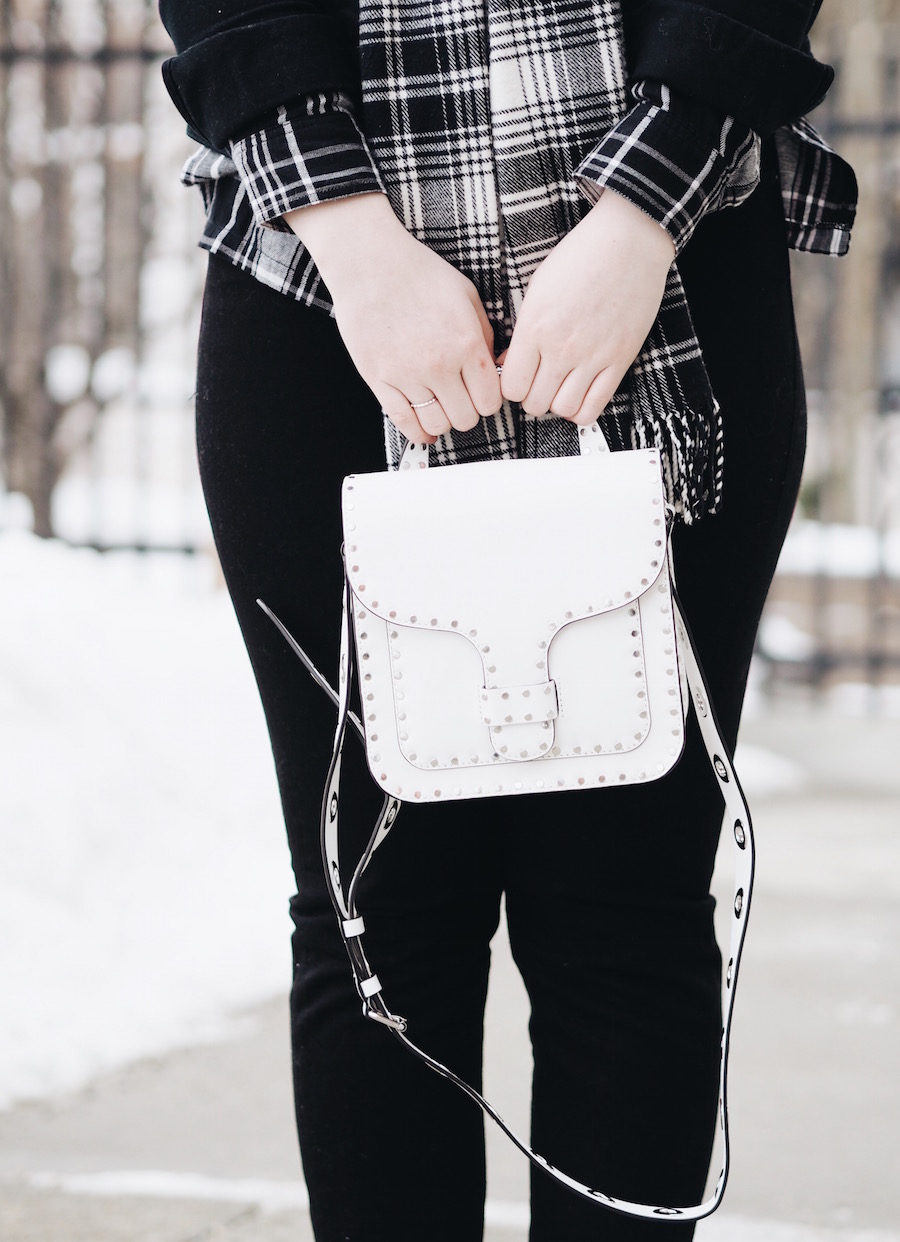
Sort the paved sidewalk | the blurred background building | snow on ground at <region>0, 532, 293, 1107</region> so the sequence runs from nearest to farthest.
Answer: the paved sidewalk → snow on ground at <region>0, 532, 293, 1107</region> → the blurred background building

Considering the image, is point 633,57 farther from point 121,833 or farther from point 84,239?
point 84,239

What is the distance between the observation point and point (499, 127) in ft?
2.76

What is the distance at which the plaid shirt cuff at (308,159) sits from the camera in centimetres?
81

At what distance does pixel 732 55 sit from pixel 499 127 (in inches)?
5.8

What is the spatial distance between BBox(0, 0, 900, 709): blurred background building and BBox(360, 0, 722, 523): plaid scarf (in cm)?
365

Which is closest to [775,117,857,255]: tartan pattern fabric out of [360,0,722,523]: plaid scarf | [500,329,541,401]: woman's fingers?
[360,0,722,523]: plaid scarf

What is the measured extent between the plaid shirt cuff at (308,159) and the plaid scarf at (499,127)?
0.03 m

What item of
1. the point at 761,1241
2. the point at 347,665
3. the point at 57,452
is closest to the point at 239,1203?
the point at 761,1241

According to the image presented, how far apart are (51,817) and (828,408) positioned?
3.42 metres

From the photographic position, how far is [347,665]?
86 cm

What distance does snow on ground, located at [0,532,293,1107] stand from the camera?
76.3 inches

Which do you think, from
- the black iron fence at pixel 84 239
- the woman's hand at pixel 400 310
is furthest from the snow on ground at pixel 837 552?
the woman's hand at pixel 400 310

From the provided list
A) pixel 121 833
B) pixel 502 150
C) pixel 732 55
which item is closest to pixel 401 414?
pixel 502 150

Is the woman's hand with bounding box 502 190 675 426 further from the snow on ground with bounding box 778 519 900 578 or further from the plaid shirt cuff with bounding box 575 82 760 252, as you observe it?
the snow on ground with bounding box 778 519 900 578
